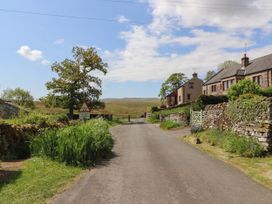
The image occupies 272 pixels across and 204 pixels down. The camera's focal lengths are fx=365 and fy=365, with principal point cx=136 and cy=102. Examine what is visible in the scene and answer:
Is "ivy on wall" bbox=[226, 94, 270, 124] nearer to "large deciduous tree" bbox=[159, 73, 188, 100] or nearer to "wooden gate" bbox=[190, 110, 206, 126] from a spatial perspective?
"wooden gate" bbox=[190, 110, 206, 126]

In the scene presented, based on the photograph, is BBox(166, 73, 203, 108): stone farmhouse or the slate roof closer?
the slate roof

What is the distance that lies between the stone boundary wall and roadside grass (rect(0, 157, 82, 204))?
8.51 metres

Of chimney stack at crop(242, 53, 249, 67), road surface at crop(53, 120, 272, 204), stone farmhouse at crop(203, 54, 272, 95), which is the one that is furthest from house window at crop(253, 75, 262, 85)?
road surface at crop(53, 120, 272, 204)

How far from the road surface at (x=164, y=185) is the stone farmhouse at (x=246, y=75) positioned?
38.1 metres

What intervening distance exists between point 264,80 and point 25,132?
3983cm

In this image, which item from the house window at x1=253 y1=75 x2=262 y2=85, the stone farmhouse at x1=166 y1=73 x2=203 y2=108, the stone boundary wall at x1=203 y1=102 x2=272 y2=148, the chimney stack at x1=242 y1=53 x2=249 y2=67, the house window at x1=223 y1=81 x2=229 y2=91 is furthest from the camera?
the stone farmhouse at x1=166 y1=73 x2=203 y2=108

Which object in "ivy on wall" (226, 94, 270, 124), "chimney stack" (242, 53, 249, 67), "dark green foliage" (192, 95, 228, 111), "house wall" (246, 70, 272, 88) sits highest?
"chimney stack" (242, 53, 249, 67)

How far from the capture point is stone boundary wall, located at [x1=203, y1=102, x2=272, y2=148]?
639 inches

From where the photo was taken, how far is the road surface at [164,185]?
8523 mm

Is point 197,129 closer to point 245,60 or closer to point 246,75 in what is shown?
point 246,75

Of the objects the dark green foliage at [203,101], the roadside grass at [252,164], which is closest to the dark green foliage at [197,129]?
the dark green foliage at [203,101]

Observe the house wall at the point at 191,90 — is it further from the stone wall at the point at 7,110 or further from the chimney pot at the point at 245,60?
the stone wall at the point at 7,110

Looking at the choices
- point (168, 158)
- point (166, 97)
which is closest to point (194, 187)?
point (168, 158)

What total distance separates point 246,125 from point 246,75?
39.3 meters
